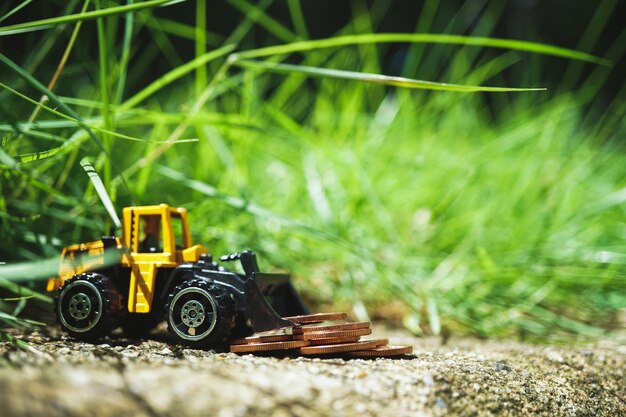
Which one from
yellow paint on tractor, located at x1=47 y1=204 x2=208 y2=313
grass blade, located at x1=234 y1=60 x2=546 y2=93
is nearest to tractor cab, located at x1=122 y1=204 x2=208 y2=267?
yellow paint on tractor, located at x1=47 y1=204 x2=208 y2=313

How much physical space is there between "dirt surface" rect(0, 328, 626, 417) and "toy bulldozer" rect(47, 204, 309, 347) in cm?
3

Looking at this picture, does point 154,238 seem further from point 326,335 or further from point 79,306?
point 326,335

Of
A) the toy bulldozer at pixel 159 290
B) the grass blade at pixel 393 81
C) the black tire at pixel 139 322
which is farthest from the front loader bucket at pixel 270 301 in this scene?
the grass blade at pixel 393 81

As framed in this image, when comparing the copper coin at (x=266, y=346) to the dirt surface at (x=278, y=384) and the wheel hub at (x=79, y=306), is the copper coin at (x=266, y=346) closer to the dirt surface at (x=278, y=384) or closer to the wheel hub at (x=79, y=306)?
the dirt surface at (x=278, y=384)

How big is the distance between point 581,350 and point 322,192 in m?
0.52

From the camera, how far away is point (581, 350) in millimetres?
814

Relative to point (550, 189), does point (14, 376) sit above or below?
below

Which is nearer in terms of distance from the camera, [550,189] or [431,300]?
[431,300]

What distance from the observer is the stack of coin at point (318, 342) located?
568 mm

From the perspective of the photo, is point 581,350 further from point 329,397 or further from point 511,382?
point 329,397

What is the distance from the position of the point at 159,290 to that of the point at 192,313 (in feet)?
0.19

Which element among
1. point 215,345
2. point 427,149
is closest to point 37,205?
point 215,345

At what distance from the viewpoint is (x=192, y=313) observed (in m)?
0.59

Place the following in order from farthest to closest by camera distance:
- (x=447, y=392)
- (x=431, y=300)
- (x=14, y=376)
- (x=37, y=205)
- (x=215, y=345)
A: (x=431, y=300), (x=37, y=205), (x=215, y=345), (x=447, y=392), (x=14, y=376)
